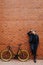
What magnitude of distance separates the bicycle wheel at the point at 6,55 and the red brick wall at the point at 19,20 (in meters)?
0.21

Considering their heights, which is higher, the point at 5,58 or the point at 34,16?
the point at 34,16

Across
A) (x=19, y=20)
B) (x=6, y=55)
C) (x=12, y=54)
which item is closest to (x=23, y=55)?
(x=12, y=54)

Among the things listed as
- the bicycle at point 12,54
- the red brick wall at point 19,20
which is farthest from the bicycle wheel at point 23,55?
the red brick wall at point 19,20

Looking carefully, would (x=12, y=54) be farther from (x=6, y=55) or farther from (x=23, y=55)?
(x=23, y=55)

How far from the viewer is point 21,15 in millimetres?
5801

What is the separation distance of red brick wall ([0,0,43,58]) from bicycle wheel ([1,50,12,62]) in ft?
0.70

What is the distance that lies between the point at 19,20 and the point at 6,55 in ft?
4.00

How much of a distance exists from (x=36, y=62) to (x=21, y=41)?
2.76 feet

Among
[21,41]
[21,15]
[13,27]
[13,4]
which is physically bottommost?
[21,41]

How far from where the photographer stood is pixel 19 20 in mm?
5832

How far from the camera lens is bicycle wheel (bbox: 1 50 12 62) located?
229 inches

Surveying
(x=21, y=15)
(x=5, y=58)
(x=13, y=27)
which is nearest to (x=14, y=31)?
(x=13, y=27)

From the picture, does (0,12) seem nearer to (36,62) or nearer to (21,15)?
(21,15)

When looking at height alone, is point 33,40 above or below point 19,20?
below
